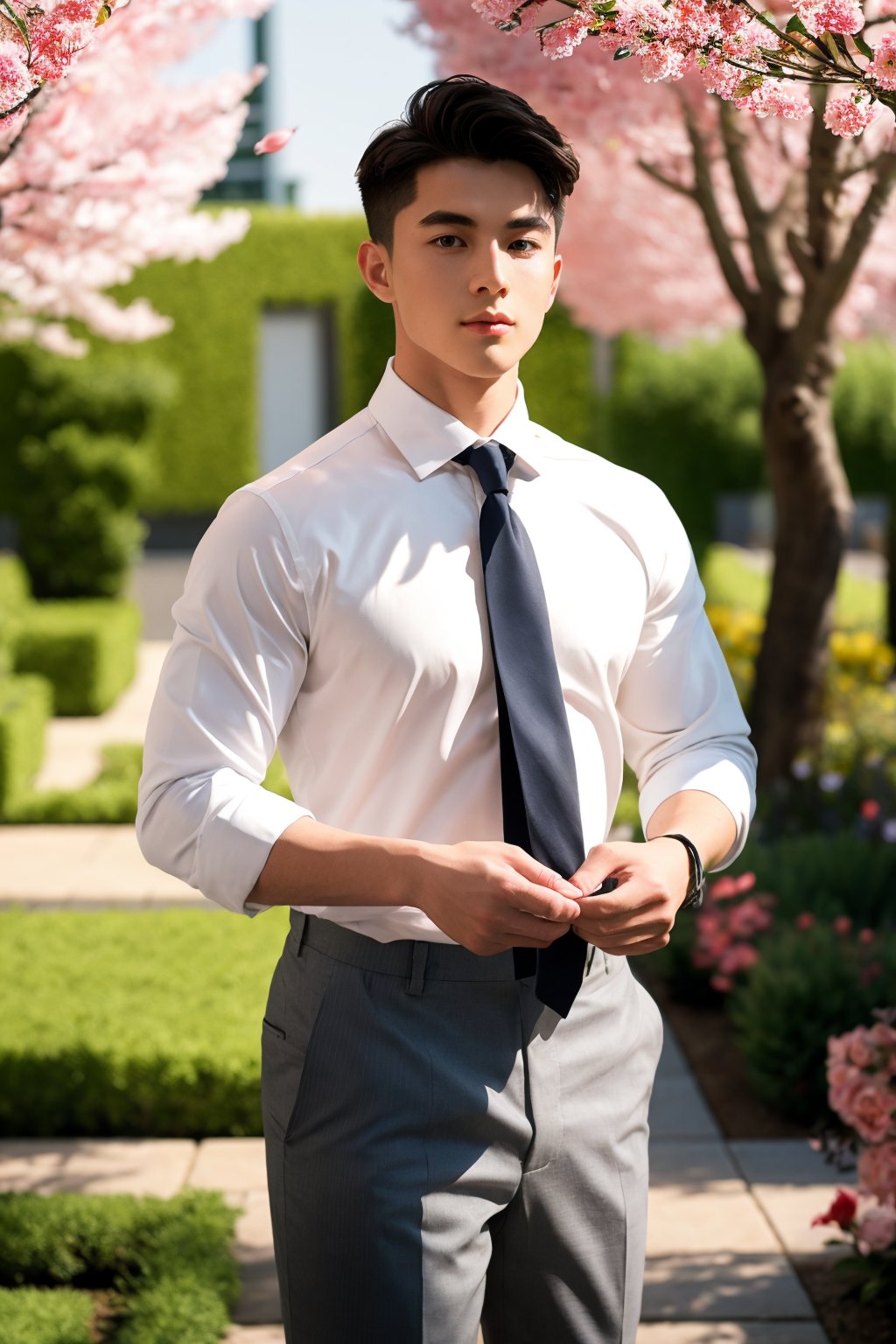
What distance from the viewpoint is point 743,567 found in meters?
15.0

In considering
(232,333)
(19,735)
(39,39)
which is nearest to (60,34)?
(39,39)

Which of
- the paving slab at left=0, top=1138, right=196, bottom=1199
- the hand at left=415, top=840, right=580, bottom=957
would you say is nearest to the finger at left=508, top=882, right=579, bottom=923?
the hand at left=415, top=840, right=580, bottom=957

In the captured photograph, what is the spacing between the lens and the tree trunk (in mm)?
6027

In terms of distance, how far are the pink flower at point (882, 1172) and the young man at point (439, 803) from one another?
4.25 ft

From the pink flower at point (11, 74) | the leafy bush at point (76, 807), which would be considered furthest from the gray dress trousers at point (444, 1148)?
the leafy bush at point (76, 807)

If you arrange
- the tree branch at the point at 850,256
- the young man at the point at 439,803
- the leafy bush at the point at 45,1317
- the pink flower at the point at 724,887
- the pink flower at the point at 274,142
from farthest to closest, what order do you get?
1. the tree branch at the point at 850,256
2. the pink flower at the point at 724,887
3. the leafy bush at the point at 45,1317
4. the pink flower at the point at 274,142
5. the young man at the point at 439,803

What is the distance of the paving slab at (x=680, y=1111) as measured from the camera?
13.9 feet

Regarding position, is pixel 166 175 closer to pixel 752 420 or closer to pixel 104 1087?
pixel 104 1087

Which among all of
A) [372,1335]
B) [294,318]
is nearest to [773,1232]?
[372,1335]

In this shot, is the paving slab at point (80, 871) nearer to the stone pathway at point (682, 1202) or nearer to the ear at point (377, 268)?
the stone pathway at point (682, 1202)

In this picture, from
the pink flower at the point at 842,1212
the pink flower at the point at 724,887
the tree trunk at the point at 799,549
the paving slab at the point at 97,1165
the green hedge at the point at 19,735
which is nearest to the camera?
the pink flower at the point at 842,1212

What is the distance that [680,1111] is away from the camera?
172 inches

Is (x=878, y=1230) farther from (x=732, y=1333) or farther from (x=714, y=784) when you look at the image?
(x=714, y=784)

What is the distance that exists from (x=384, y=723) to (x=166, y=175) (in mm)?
4823
